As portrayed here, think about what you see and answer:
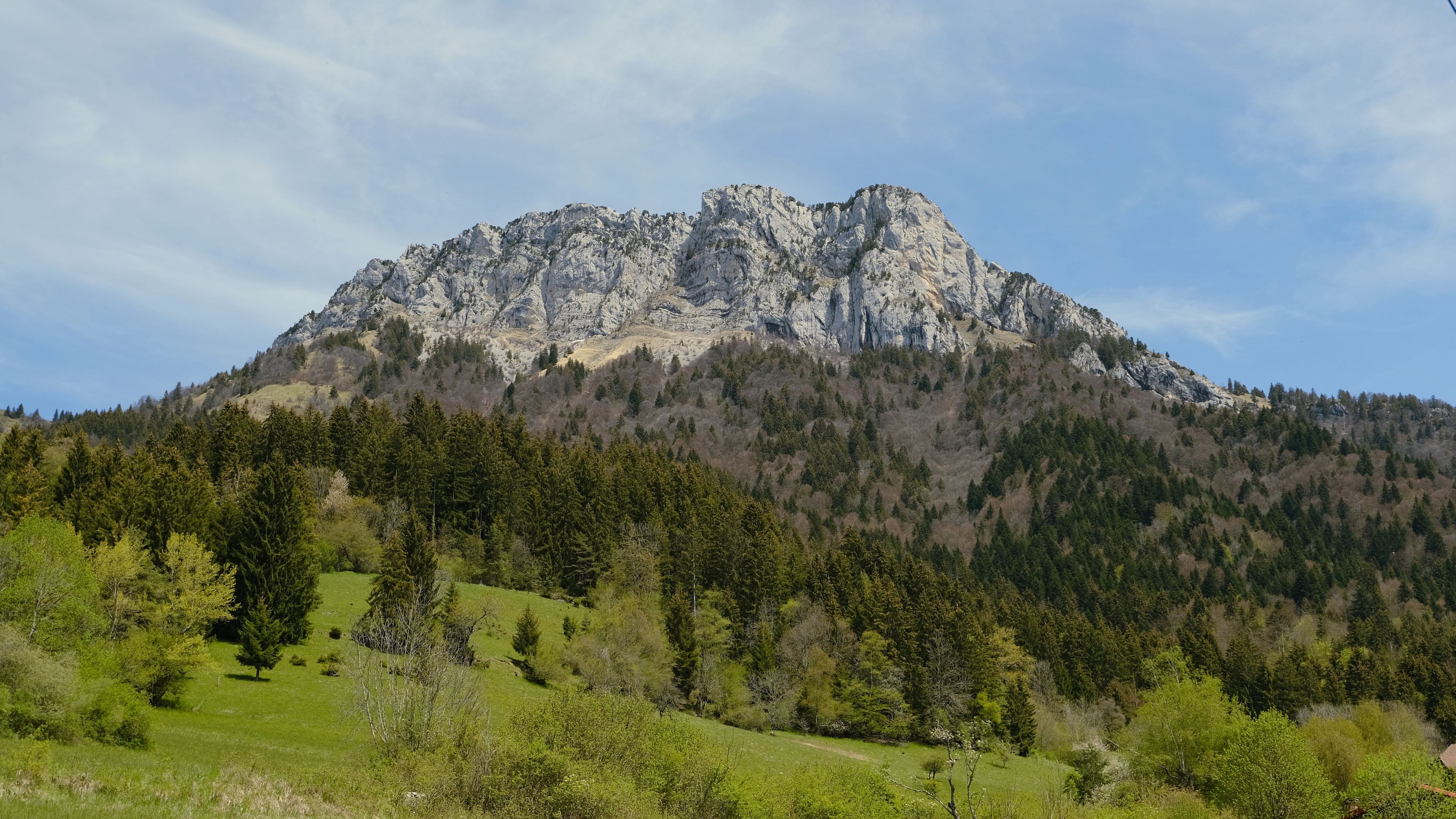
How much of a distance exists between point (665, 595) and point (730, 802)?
177ft

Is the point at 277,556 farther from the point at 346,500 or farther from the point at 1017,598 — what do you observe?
the point at 1017,598

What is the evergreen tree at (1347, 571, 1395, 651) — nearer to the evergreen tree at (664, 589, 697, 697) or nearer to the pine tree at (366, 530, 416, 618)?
→ the evergreen tree at (664, 589, 697, 697)

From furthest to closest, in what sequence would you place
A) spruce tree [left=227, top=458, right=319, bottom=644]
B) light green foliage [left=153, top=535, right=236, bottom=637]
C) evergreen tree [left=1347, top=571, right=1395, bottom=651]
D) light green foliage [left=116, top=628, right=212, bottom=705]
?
evergreen tree [left=1347, top=571, right=1395, bottom=651] < spruce tree [left=227, top=458, right=319, bottom=644] < light green foliage [left=153, top=535, right=236, bottom=637] < light green foliage [left=116, top=628, right=212, bottom=705]

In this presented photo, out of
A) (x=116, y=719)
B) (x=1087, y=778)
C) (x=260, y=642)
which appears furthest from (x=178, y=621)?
(x=1087, y=778)

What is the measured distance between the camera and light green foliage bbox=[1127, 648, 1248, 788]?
67.3 meters

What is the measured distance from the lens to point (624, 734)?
132ft

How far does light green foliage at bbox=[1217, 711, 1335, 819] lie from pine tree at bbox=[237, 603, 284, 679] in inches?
2516

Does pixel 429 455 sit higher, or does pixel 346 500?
pixel 429 455

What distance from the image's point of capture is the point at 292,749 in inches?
1740

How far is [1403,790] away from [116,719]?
7148cm

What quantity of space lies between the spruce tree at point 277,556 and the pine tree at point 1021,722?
68524 mm

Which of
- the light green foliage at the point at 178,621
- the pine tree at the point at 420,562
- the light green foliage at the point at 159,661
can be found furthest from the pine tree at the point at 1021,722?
the light green foliage at the point at 159,661

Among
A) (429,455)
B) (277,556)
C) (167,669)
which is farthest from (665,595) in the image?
(167,669)

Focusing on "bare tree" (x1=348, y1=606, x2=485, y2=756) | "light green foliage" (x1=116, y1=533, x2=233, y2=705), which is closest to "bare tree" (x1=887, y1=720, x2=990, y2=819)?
"bare tree" (x1=348, y1=606, x2=485, y2=756)
